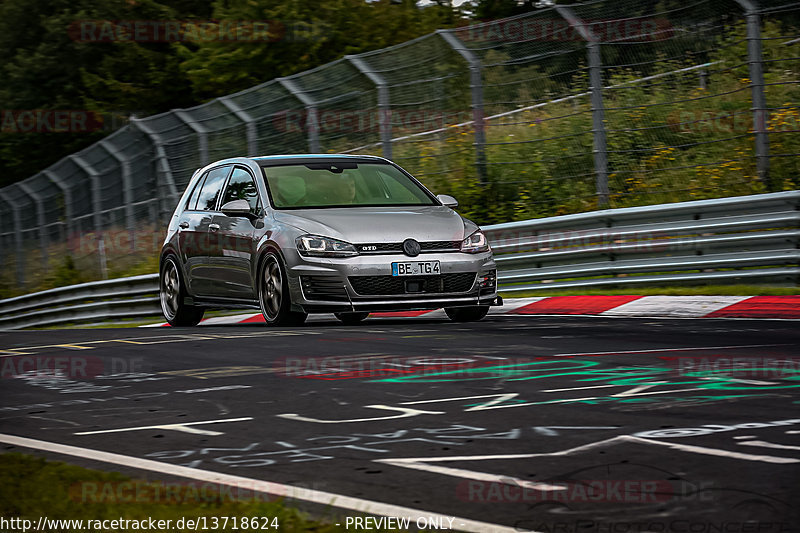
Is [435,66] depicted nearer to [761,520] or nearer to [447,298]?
[447,298]

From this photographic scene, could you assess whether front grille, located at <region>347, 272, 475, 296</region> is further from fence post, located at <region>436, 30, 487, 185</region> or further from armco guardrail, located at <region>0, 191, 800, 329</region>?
fence post, located at <region>436, 30, 487, 185</region>

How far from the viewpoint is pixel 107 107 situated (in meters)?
51.9

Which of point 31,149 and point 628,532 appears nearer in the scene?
point 628,532

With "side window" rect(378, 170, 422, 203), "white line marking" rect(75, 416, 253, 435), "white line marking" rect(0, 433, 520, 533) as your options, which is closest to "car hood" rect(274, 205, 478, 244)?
"side window" rect(378, 170, 422, 203)

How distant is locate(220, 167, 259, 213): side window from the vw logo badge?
5.90ft

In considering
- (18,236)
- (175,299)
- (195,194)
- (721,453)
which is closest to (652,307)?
(195,194)

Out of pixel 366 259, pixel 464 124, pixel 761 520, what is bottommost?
pixel 761 520

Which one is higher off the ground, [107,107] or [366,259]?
[107,107]

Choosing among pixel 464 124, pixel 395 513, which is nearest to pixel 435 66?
pixel 464 124

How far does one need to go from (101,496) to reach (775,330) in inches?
246

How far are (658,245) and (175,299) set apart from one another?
205 inches

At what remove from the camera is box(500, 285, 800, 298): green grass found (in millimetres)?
11781

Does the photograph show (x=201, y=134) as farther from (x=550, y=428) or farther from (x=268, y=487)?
(x=268, y=487)

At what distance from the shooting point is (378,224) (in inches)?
429
